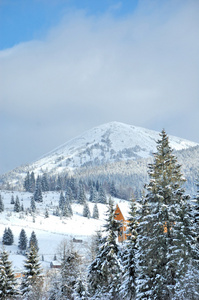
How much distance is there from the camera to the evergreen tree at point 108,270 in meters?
24.5

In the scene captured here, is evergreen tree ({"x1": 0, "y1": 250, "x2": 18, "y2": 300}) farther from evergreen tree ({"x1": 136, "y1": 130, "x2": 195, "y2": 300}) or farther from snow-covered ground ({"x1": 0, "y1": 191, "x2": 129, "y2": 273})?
snow-covered ground ({"x1": 0, "y1": 191, "x2": 129, "y2": 273})

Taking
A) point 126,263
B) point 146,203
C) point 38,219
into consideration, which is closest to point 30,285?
point 126,263

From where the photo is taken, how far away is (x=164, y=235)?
61.0ft

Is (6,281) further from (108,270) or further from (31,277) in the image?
(108,270)

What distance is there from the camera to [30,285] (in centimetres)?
3091

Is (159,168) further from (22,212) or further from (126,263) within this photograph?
(22,212)

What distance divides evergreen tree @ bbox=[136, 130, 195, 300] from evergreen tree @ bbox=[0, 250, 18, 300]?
55.0 feet

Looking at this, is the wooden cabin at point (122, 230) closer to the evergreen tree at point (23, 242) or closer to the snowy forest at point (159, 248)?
the snowy forest at point (159, 248)

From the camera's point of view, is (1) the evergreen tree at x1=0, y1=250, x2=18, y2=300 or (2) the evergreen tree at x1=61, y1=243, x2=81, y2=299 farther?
(1) the evergreen tree at x1=0, y1=250, x2=18, y2=300

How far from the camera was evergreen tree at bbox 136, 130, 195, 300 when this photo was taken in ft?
58.1

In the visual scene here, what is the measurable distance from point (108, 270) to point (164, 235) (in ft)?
27.3

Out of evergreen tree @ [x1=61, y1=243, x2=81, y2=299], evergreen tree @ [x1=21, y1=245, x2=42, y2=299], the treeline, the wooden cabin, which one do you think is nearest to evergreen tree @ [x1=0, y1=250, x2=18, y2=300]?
evergreen tree @ [x1=21, y1=245, x2=42, y2=299]

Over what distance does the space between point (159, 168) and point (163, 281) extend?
6.97m

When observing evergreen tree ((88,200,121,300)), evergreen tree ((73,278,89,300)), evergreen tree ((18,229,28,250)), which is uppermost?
evergreen tree ((88,200,121,300))
